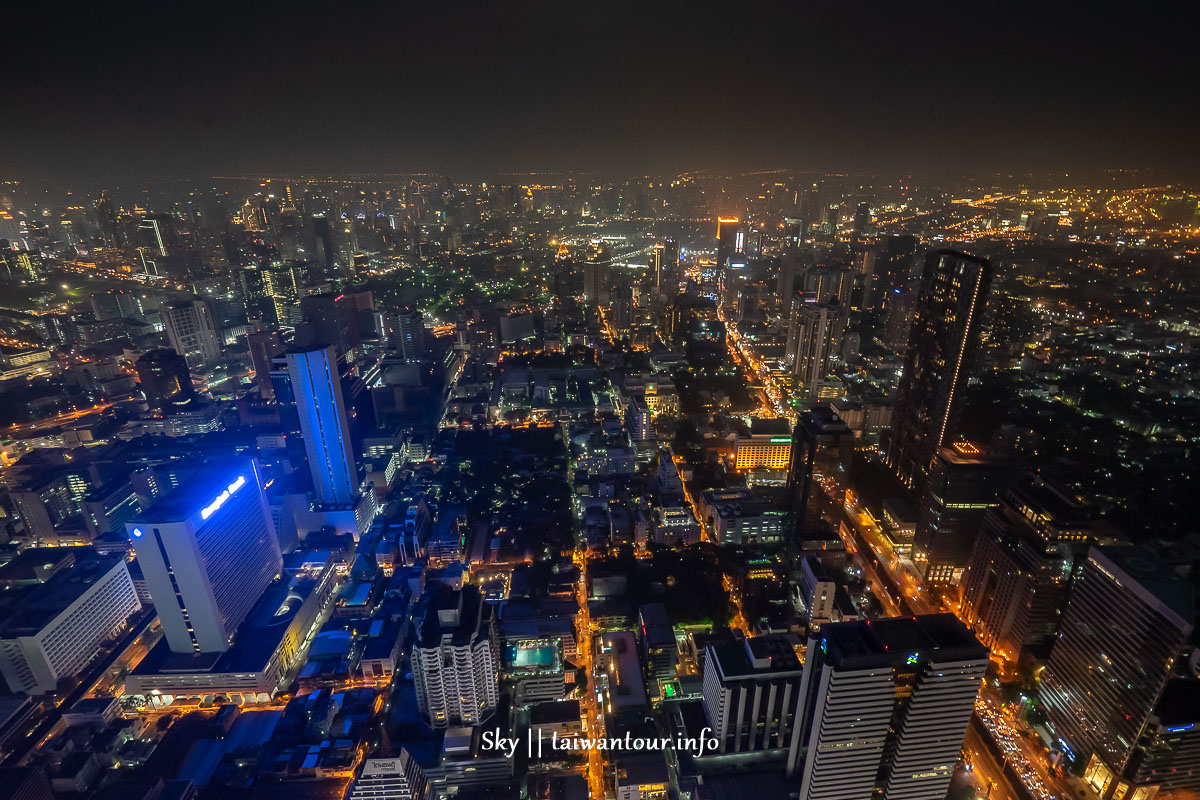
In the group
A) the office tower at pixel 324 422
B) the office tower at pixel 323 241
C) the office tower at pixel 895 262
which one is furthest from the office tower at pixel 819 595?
the office tower at pixel 323 241

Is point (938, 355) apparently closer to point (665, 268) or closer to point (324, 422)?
point (324, 422)

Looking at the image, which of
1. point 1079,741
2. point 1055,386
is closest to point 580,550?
point 1079,741

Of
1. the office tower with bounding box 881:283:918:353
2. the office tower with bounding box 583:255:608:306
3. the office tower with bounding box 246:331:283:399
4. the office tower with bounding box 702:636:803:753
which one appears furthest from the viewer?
the office tower with bounding box 583:255:608:306

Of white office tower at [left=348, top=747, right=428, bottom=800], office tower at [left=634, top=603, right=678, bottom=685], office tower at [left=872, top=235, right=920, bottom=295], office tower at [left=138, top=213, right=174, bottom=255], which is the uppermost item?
office tower at [left=138, top=213, right=174, bottom=255]

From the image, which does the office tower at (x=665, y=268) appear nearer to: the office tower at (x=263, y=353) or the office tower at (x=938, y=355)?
the office tower at (x=938, y=355)

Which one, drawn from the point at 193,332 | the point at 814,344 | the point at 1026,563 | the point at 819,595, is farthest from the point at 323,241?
the point at 1026,563

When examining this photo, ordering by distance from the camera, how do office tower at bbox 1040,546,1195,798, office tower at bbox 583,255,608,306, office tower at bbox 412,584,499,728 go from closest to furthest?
office tower at bbox 1040,546,1195,798 → office tower at bbox 412,584,499,728 → office tower at bbox 583,255,608,306

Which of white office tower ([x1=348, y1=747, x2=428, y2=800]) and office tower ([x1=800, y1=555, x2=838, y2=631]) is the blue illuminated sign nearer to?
white office tower ([x1=348, y1=747, x2=428, y2=800])

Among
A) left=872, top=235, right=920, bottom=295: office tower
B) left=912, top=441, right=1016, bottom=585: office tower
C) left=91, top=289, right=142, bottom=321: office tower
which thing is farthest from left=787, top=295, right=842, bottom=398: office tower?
left=91, top=289, right=142, bottom=321: office tower
